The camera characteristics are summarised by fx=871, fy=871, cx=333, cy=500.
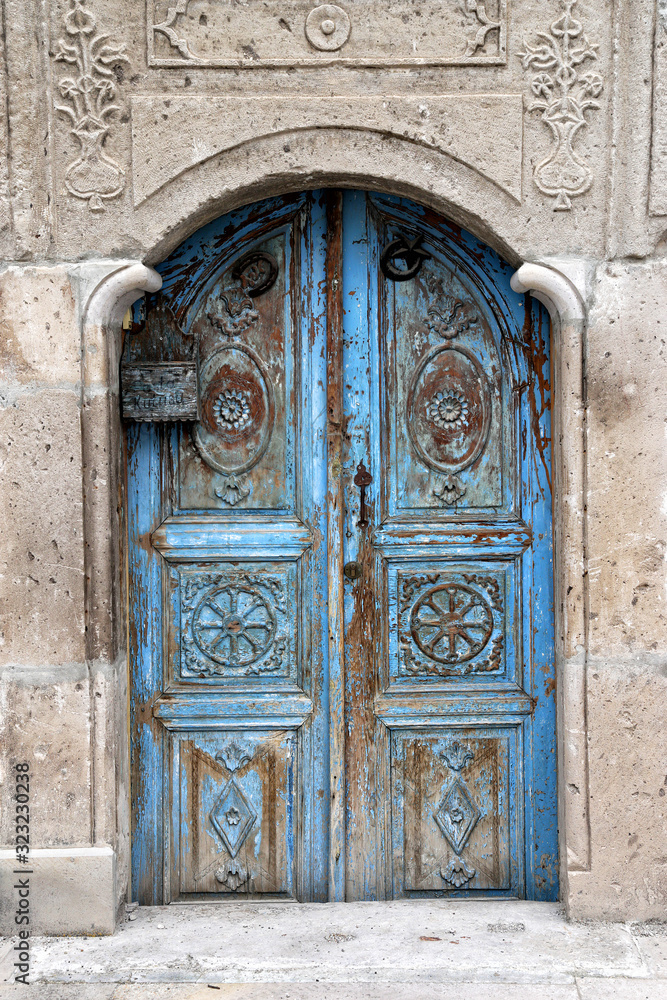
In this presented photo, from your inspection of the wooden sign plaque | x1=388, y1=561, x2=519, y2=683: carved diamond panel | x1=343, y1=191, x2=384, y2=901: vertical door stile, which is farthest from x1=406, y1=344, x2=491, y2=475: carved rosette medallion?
the wooden sign plaque

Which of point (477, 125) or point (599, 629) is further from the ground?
point (477, 125)

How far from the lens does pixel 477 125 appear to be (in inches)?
108

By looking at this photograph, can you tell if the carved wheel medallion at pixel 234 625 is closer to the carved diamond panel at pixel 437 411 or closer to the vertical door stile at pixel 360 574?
the vertical door stile at pixel 360 574

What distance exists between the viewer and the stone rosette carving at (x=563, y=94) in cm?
273

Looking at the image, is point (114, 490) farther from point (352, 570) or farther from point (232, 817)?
point (232, 817)

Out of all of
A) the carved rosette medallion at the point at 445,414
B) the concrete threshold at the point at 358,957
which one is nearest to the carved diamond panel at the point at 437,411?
the carved rosette medallion at the point at 445,414

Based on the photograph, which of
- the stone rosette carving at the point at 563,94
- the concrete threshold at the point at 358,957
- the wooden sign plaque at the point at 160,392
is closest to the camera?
the concrete threshold at the point at 358,957

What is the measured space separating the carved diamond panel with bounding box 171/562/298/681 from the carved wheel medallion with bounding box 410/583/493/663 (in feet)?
1.48

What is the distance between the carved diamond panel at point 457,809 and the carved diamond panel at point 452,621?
219 mm

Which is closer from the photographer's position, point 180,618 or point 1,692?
point 1,692

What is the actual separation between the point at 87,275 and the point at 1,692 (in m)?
1.38

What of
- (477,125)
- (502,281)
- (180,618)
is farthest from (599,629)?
(477,125)

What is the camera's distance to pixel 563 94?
2.75 m

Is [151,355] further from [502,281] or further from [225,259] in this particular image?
[502,281]
